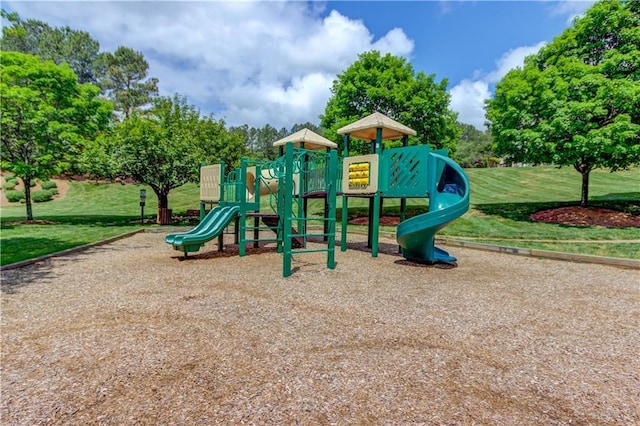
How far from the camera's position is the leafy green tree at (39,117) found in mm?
14234

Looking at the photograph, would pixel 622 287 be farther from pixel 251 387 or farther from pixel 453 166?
pixel 251 387

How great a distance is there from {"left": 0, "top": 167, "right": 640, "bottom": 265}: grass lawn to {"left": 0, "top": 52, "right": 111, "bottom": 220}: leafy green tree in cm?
302

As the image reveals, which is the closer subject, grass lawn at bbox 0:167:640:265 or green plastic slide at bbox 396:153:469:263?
green plastic slide at bbox 396:153:469:263

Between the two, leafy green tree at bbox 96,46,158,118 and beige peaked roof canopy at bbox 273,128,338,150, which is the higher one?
leafy green tree at bbox 96,46,158,118

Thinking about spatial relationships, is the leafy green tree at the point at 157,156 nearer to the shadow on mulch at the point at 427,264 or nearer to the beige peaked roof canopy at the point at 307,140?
the beige peaked roof canopy at the point at 307,140

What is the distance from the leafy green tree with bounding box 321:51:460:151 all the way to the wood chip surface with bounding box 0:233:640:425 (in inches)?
514

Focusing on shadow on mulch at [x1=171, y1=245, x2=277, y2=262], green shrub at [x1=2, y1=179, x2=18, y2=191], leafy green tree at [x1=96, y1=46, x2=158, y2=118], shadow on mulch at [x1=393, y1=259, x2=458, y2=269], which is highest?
leafy green tree at [x1=96, y1=46, x2=158, y2=118]

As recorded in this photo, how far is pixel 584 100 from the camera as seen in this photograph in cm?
1422

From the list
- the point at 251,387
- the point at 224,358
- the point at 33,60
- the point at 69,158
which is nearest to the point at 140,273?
the point at 224,358

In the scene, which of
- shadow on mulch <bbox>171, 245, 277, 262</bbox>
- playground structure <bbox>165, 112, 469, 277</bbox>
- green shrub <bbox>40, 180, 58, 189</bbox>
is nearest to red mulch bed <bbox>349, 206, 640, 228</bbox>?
playground structure <bbox>165, 112, 469, 277</bbox>

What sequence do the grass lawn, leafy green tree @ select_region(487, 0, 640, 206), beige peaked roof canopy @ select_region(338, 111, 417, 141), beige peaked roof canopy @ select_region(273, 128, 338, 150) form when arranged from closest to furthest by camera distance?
beige peaked roof canopy @ select_region(338, 111, 417, 141), the grass lawn, beige peaked roof canopy @ select_region(273, 128, 338, 150), leafy green tree @ select_region(487, 0, 640, 206)

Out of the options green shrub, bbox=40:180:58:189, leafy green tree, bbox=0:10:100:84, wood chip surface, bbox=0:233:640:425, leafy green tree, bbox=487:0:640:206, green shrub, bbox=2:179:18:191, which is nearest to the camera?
wood chip surface, bbox=0:233:640:425

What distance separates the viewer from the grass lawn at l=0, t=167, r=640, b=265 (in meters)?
10.4

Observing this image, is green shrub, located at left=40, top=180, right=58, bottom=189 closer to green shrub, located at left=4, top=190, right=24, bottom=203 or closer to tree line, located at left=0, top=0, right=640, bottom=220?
green shrub, located at left=4, top=190, right=24, bottom=203
